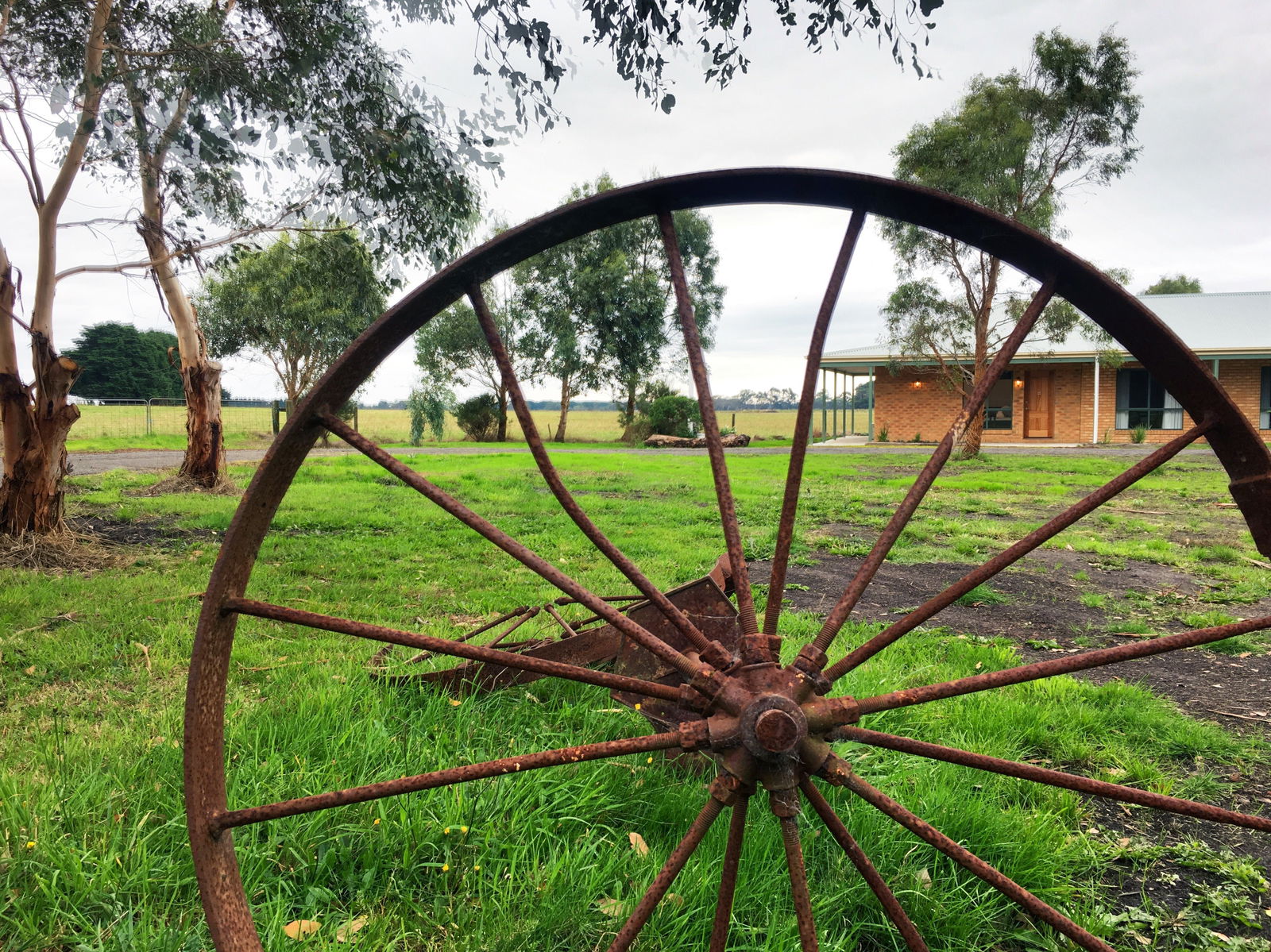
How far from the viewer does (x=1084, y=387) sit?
75.4ft

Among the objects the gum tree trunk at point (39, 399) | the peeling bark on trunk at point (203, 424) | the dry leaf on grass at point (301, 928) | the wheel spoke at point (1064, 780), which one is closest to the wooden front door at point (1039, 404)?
the peeling bark on trunk at point (203, 424)

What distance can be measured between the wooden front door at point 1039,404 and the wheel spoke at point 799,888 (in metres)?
26.4

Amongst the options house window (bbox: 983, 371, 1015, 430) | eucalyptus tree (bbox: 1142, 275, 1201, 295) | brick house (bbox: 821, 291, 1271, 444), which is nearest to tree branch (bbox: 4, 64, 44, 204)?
brick house (bbox: 821, 291, 1271, 444)

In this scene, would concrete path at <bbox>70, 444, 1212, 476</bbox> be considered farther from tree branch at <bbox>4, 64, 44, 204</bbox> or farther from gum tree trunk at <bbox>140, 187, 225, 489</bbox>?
tree branch at <bbox>4, 64, 44, 204</bbox>

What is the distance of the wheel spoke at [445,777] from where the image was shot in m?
1.23

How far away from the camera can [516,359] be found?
2730cm

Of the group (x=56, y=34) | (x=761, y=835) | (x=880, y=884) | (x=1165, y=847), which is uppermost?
(x=56, y=34)

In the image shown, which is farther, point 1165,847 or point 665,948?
point 1165,847

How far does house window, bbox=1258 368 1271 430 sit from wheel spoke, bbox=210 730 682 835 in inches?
1128

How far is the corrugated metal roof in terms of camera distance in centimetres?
2109

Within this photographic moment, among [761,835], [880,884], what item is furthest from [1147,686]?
[880,884]

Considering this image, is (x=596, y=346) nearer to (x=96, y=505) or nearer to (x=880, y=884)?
(x=96, y=505)

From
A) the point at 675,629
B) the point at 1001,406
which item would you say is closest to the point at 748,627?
the point at 675,629

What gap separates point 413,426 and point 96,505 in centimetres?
1960
